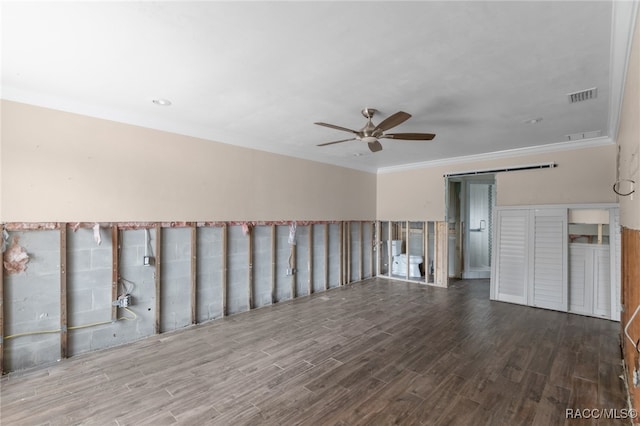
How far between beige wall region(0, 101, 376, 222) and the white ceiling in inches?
8.8

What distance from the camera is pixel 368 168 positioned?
23.4 ft

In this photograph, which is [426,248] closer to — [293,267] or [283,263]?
[293,267]

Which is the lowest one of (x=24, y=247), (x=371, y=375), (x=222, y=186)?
(x=371, y=375)

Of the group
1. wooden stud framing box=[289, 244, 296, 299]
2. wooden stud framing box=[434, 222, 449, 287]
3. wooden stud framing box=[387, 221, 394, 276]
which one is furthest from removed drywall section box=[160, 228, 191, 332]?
wooden stud framing box=[434, 222, 449, 287]

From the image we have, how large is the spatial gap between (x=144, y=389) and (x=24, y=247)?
1.94 metres

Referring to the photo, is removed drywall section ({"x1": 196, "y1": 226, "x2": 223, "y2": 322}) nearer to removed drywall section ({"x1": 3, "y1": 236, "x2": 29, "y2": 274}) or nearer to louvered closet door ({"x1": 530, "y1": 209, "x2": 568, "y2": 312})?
removed drywall section ({"x1": 3, "y1": 236, "x2": 29, "y2": 274})

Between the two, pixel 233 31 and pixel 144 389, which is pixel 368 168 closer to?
pixel 233 31

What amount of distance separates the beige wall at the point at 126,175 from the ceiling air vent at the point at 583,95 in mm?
4013

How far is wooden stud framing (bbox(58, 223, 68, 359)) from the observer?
3.11m

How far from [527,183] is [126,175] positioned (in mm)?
6389

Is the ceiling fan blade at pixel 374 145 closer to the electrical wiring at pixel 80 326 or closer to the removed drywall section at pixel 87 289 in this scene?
the removed drywall section at pixel 87 289

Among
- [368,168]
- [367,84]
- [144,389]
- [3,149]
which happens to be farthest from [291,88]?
[368,168]

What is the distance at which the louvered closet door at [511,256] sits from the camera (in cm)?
511

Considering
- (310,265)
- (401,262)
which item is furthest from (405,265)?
(310,265)
